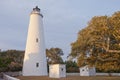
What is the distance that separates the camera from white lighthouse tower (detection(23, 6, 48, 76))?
39406 mm

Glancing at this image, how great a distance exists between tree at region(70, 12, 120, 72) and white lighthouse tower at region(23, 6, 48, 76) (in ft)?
43.1

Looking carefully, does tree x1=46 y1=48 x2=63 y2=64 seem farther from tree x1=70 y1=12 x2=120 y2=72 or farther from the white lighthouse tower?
tree x1=70 y1=12 x2=120 y2=72

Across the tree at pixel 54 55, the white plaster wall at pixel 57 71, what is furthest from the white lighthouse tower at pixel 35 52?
the tree at pixel 54 55

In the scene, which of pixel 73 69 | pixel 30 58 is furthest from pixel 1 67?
pixel 73 69

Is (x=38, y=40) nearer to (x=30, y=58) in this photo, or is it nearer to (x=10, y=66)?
(x=30, y=58)

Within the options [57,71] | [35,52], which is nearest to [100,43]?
[57,71]

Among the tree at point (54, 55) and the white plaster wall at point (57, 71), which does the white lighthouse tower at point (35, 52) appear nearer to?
the white plaster wall at point (57, 71)

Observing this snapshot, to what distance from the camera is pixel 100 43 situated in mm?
24219

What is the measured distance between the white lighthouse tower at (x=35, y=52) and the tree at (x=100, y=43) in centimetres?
1314

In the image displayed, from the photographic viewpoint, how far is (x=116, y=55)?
2444cm

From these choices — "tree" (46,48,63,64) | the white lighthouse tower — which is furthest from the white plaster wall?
"tree" (46,48,63,64)

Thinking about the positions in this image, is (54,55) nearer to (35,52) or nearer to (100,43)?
(35,52)

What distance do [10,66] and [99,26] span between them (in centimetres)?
2701

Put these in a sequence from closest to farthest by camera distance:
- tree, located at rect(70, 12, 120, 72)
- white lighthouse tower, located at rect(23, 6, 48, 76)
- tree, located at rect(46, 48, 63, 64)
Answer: tree, located at rect(70, 12, 120, 72) < white lighthouse tower, located at rect(23, 6, 48, 76) < tree, located at rect(46, 48, 63, 64)
